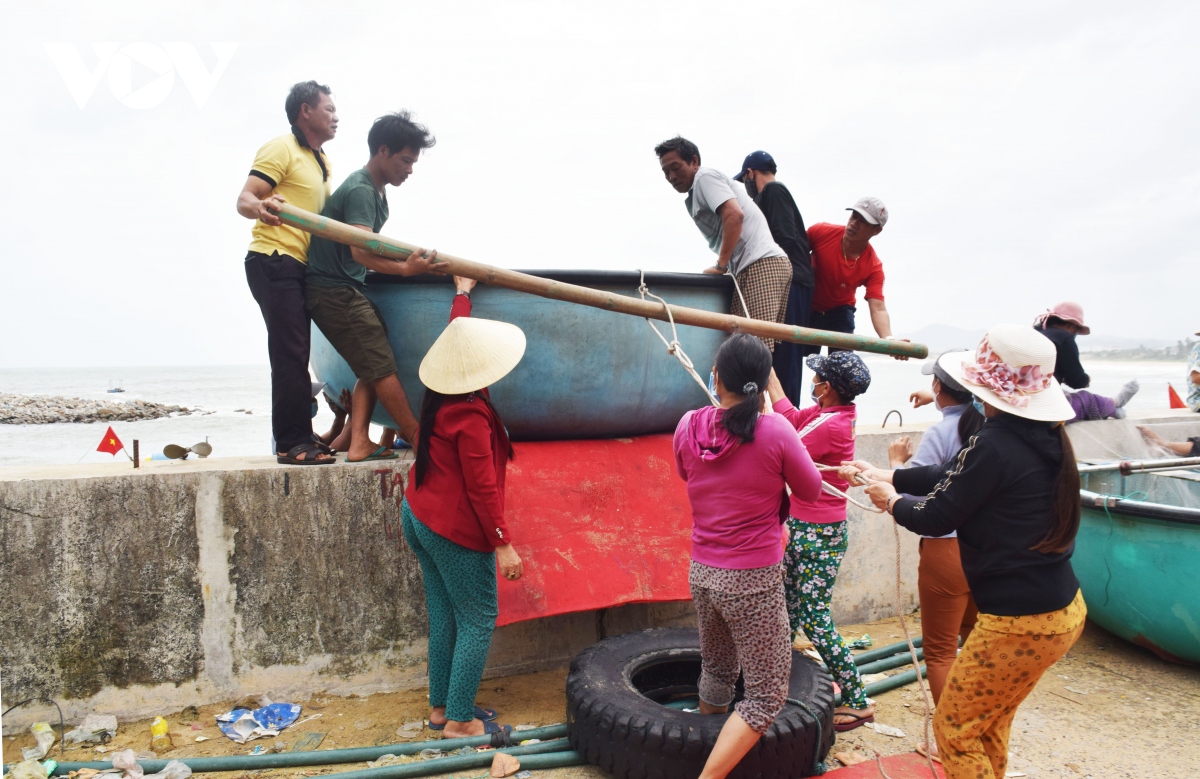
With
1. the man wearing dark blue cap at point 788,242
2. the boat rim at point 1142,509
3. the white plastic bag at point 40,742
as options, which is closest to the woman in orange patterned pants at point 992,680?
→ the boat rim at point 1142,509

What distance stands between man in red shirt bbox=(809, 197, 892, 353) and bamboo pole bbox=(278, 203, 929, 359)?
31.5 inches

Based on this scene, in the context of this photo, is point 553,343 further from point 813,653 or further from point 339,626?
point 813,653

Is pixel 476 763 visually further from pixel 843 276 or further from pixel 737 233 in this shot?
pixel 843 276

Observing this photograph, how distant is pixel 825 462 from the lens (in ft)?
9.83

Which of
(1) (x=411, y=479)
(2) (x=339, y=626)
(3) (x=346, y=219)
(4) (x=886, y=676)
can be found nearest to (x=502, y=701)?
(2) (x=339, y=626)

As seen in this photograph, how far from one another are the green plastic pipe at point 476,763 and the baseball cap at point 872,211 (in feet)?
10.4

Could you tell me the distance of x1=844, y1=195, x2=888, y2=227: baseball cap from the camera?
4.21 m

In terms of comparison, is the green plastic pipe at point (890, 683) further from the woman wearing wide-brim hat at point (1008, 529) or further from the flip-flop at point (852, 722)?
the woman wearing wide-brim hat at point (1008, 529)

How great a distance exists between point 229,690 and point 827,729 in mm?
2507

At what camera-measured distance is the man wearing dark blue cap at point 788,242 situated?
174 inches

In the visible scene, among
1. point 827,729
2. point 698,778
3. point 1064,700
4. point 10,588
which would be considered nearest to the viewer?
point 698,778

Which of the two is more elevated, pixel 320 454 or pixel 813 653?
pixel 320 454

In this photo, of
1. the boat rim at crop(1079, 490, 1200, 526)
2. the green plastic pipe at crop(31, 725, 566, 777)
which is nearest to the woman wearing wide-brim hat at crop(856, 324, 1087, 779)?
the green plastic pipe at crop(31, 725, 566, 777)

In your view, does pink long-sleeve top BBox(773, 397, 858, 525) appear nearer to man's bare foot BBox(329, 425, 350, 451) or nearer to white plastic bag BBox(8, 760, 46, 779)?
man's bare foot BBox(329, 425, 350, 451)
